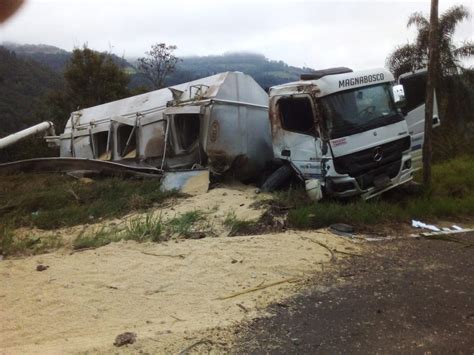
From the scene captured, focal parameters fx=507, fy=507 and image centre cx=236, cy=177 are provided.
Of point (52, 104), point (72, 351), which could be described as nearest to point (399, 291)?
point (72, 351)

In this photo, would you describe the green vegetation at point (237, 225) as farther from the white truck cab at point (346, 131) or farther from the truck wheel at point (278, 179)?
the truck wheel at point (278, 179)

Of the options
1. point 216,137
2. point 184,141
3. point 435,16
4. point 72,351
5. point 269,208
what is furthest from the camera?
point 184,141

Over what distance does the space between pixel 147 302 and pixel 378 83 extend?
236 inches

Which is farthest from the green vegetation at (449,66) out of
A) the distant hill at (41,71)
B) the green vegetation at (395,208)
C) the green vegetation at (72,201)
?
the green vegetation at (72,201)

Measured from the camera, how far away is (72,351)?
3.64 metres

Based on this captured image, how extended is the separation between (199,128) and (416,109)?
448 centimetres

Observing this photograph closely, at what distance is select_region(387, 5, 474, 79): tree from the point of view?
18.3 m

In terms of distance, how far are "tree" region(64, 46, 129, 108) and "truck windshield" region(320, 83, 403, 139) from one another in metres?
20.2

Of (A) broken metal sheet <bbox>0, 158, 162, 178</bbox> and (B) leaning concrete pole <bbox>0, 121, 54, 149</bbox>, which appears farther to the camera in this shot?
(B) leaning concrete pole <bbox>0, 121, 54, 149</bbox>

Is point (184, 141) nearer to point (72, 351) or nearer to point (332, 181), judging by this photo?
point (332, 181)

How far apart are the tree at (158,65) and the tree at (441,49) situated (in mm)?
16279

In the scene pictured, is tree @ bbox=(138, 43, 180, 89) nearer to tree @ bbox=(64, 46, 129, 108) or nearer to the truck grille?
tree @ bbox=(64, 46, 129, 108)

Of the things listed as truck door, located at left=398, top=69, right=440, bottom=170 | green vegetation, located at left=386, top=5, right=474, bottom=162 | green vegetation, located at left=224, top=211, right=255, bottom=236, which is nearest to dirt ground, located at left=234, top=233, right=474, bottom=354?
green vegetation, located at left=224, top=211, right=255, bottom=236

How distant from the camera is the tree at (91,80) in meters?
26.9
